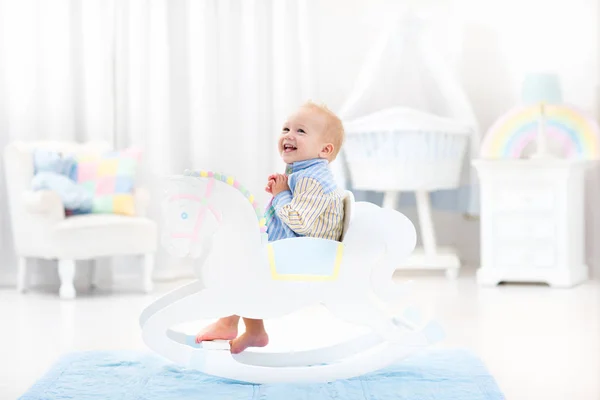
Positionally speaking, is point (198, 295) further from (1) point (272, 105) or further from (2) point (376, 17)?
(2) point (376, 17)

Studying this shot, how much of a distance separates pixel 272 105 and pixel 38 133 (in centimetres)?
122

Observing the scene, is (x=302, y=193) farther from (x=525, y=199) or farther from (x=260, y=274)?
(x=525, y=199)

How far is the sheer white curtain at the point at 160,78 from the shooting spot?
4.44 meters

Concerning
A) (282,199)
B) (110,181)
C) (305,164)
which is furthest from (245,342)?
(110,181)

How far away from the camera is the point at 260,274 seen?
6.59 feet

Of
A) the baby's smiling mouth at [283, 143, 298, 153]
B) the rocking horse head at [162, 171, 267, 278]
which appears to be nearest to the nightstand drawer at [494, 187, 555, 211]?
the baby's smiling mouth at [283, 143, 298, 153]

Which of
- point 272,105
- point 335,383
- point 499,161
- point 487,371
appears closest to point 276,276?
point 335,383

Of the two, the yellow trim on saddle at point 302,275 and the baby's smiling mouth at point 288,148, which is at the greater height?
the baby's smiling mouth at point 288,148

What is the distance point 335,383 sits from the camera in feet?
6.99

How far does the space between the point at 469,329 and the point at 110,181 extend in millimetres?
1935

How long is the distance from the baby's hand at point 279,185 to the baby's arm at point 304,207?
0.19ft

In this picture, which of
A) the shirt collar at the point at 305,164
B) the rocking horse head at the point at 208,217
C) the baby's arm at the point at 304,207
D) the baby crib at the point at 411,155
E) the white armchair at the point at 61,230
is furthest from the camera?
the baby crib at the point at 411,155

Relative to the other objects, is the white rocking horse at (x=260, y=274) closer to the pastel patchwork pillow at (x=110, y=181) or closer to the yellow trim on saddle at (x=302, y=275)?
the yellow trim on saddle at (x=302, y=275)

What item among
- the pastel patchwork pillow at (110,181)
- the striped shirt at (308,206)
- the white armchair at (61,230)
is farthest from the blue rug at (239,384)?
the pastel patchwork pillow at (110,181)
